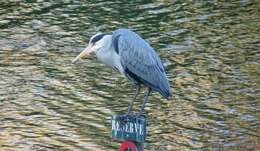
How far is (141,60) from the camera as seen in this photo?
7.74 m

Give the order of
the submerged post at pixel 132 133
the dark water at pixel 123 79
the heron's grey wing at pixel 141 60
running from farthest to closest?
the dark water at pixel 123 79, the heron's grey wing at pixel 141 60, the submerged post at pixel 132 133

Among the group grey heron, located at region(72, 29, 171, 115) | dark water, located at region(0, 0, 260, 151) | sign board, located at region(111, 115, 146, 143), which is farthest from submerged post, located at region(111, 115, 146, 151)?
dark water, located at region(0, 0, 260, 151)

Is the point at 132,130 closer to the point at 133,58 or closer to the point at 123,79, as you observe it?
the point at 133,58

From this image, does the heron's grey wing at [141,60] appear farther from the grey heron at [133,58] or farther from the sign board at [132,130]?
the sign board at [132,130]

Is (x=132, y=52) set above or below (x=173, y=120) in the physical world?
above

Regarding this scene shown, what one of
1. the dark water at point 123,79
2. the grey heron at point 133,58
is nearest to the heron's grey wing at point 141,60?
the grey heron at point 133,58

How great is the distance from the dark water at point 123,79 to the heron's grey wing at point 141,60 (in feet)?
6.02

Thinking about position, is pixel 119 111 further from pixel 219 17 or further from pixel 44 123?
pixel 219 17

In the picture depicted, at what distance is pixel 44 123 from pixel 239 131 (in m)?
2.59

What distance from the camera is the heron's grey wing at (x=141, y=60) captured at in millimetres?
7582

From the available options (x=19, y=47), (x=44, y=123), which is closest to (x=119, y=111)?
(x=44, y=123)

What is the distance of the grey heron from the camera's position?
24.9 ft

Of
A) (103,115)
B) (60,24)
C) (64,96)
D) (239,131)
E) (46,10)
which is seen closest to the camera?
(239,131)

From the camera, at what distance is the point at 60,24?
15.8 meters
